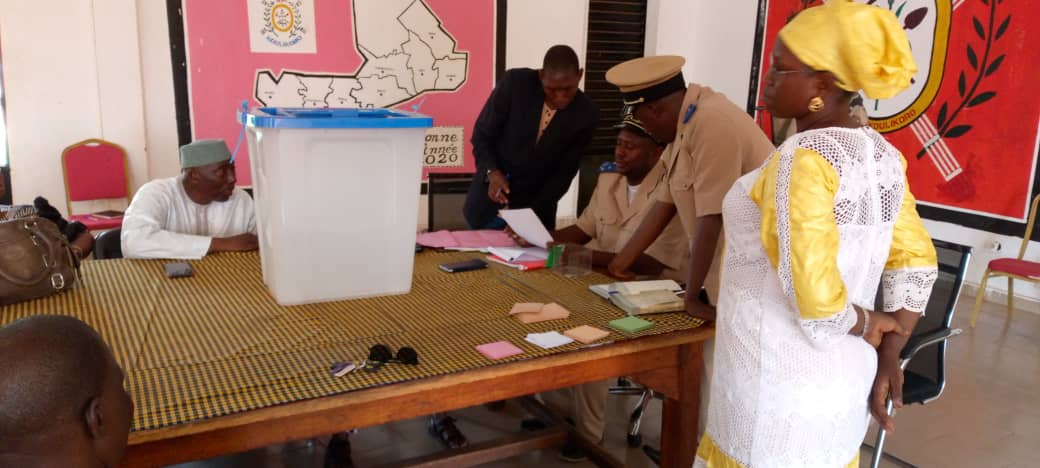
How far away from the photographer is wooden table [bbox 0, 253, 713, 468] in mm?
1284

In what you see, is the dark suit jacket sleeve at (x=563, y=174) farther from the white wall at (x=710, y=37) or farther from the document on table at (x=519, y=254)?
the white wall at (x=710, y=37)

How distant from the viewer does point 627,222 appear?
266 centimetres

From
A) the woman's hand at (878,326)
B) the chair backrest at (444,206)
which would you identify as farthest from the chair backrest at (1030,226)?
the woman's hand at (878,326)

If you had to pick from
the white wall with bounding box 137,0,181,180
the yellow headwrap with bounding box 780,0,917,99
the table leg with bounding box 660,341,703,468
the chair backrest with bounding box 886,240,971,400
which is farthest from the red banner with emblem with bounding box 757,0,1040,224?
the white wall with bounding box 137,0,181,180

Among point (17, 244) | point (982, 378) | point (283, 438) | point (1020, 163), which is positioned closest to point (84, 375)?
point (283, 438)

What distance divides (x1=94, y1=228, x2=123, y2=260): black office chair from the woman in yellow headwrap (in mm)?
2265

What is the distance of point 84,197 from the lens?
15.1 ft

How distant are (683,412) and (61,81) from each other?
4.44m

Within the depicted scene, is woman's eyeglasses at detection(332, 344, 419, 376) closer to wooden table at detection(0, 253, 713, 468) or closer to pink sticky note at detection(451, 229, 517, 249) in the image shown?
wooden table at detection(0, 253, 713, 468)

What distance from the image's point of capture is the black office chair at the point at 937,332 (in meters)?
2.16

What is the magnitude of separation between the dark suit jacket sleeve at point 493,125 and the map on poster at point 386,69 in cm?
220

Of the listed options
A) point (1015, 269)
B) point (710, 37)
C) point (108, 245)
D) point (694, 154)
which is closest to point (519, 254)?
point (694, 154)

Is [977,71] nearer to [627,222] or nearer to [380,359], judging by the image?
[627,222]

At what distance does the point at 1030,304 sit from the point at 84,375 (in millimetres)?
5393
